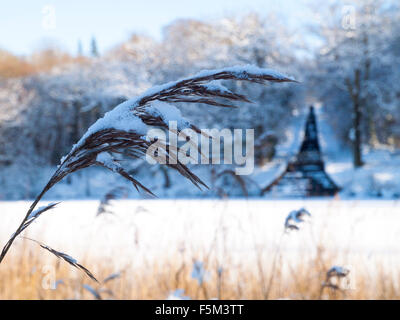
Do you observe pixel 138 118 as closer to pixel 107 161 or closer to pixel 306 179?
pixel 107 161

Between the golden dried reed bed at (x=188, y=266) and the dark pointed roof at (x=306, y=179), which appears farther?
the dark pointed roof at (x=306, y=179)

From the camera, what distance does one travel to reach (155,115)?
1.86 ft

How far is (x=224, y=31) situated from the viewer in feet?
42.8

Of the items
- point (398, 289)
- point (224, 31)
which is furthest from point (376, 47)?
point (398, 289)

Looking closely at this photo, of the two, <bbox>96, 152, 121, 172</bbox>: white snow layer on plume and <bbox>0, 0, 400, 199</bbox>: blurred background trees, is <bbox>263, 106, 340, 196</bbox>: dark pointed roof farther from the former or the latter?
<bbox>96, 152, 121, 172</bbox>: white snow layer on plume

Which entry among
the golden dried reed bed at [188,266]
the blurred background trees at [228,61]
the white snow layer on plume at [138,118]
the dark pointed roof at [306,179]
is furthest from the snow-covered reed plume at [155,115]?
the dark pointed roof at [306,179]

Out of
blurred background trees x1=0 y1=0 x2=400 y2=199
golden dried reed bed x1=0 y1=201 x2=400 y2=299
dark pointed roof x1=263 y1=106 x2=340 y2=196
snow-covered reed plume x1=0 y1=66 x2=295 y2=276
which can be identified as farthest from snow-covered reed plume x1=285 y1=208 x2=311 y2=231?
dark pointed roof x1=263 y1=106 x2=340 y2=196

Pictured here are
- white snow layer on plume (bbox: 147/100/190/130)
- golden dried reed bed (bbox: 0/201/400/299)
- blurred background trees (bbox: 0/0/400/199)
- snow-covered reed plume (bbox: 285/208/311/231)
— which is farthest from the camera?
blurred background trees (bbox: 0/0/400/199)

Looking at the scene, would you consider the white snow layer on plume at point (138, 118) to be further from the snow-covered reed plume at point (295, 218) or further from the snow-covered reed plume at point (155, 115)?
the snow-covered reed plume at point (295, 218)

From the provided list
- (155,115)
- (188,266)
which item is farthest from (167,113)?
(188,266)

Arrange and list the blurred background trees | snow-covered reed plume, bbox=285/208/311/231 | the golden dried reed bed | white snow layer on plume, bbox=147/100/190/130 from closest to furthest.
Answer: white snow layer on plume, bbox=147/100/190/130, snow-covered reed plume, bbox=285/208/311/231, the golden dried reed bed, the blurred background trees

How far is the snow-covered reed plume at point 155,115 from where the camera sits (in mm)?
562

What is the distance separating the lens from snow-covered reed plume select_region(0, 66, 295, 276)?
56cm

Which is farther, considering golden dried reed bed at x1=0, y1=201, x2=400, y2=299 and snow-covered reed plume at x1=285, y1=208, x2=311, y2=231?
golden dried reed bed at x1=0, y1=201, x2=400, y2=299
